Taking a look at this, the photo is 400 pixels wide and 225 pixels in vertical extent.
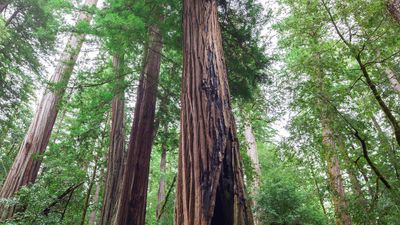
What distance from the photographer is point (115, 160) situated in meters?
5.50

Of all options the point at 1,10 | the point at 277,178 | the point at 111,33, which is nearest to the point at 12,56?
the point at 1,10

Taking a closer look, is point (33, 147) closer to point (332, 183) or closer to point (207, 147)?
point (207, 147)

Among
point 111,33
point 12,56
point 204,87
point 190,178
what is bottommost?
point 190,178

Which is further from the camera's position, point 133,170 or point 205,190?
point 133,170

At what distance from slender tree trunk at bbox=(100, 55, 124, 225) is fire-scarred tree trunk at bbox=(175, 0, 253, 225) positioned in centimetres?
255

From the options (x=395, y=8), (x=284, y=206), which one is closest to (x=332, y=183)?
(x=284, y=206)

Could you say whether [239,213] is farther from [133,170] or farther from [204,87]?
[133,170]

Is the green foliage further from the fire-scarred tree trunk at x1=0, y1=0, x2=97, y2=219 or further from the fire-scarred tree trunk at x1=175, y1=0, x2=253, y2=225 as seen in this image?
the fire-scarred tree trunk at x1=0, y1=0, x2=97, y2=219

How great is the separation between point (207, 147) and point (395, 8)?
5.56m

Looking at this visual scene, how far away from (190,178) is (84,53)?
13.6ft

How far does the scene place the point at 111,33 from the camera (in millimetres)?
3836

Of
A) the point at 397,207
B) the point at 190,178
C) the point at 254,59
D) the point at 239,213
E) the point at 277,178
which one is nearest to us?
Result: the point at 239,213

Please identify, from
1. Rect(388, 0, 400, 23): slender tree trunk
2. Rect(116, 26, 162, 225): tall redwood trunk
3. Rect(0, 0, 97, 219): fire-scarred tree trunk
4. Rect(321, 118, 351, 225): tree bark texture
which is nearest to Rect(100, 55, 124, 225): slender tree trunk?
Rect(116, 26, 162, 225): tall redwood trunk

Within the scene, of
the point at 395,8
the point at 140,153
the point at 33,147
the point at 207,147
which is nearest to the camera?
the point at 207,147
